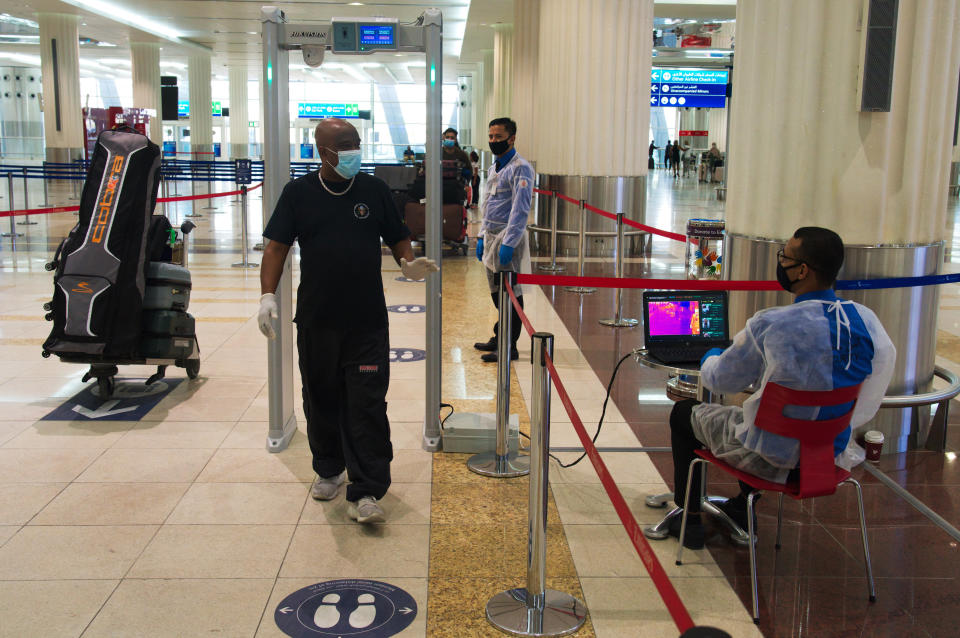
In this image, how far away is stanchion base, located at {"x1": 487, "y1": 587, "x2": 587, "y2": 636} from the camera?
313cm

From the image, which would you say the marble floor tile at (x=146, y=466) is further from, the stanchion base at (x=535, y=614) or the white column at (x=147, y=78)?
the white column at (x=147, y=78)

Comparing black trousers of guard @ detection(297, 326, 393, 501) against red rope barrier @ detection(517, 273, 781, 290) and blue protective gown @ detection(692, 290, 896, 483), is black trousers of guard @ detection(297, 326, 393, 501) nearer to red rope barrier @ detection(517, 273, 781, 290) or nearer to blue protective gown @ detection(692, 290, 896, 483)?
red rope barrier @ detection(517, 273, 781, 290)

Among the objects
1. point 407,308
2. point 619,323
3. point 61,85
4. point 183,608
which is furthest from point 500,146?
point 61,85

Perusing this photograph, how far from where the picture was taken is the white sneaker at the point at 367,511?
12.9 feet

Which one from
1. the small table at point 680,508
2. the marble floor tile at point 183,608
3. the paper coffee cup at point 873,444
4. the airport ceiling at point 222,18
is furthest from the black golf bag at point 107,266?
the airport ceiling at point 222,18

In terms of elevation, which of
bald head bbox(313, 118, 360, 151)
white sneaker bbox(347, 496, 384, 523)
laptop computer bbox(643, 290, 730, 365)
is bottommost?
white sneaker bbox(347, 496, 384, 523)

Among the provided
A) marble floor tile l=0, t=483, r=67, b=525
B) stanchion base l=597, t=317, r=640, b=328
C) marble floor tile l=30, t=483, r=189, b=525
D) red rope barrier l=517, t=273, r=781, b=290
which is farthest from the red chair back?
stanchion base l=597, t=317, r=640, b=328

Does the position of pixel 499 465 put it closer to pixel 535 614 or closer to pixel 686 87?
pixel 535 614

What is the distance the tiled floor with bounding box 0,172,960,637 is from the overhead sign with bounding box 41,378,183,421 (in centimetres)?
11

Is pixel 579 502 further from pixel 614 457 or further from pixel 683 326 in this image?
pixel 683 326

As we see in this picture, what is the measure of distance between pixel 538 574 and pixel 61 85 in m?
27.6

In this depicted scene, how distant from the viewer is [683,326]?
167 inches

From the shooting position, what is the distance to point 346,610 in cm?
327

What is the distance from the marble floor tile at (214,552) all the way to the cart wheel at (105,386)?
2.16 m
